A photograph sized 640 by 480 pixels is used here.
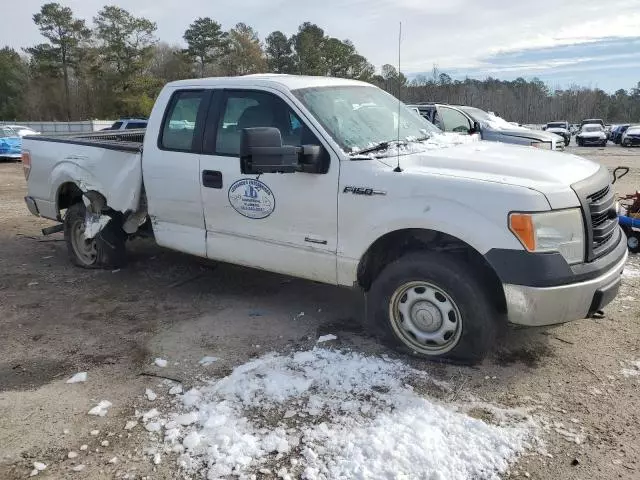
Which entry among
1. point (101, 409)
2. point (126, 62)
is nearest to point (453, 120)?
point (101, 409)

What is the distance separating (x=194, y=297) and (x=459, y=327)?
278cm

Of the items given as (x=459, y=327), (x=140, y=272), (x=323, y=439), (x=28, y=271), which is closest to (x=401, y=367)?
(x=459, y=327)

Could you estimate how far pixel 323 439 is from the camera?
3.12m

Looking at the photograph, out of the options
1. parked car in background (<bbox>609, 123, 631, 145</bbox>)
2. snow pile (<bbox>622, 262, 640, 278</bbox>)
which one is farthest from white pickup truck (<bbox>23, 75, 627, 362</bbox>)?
parked car in background (<bbox>609, 123, 631, 145</bbox>)

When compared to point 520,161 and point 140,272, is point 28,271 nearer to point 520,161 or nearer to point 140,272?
point 140,272

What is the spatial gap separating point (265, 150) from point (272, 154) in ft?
0.19

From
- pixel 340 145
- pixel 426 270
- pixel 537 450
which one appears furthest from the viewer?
pixel 340 145

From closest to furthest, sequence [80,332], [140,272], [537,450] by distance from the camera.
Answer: [537,450]
[80,332]
[140,272]

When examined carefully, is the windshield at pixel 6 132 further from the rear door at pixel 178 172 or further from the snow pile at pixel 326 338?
the snow pile at pixel 326 338

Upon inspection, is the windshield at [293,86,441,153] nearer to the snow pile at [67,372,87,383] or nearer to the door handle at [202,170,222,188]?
the door handle at [202,170,222,188]

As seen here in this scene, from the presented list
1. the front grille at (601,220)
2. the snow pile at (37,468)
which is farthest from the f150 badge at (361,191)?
the snow pile at (37,468)

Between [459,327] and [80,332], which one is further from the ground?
[459,327]

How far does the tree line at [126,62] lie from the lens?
171 feet

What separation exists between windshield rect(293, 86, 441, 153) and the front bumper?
61.4 inches
